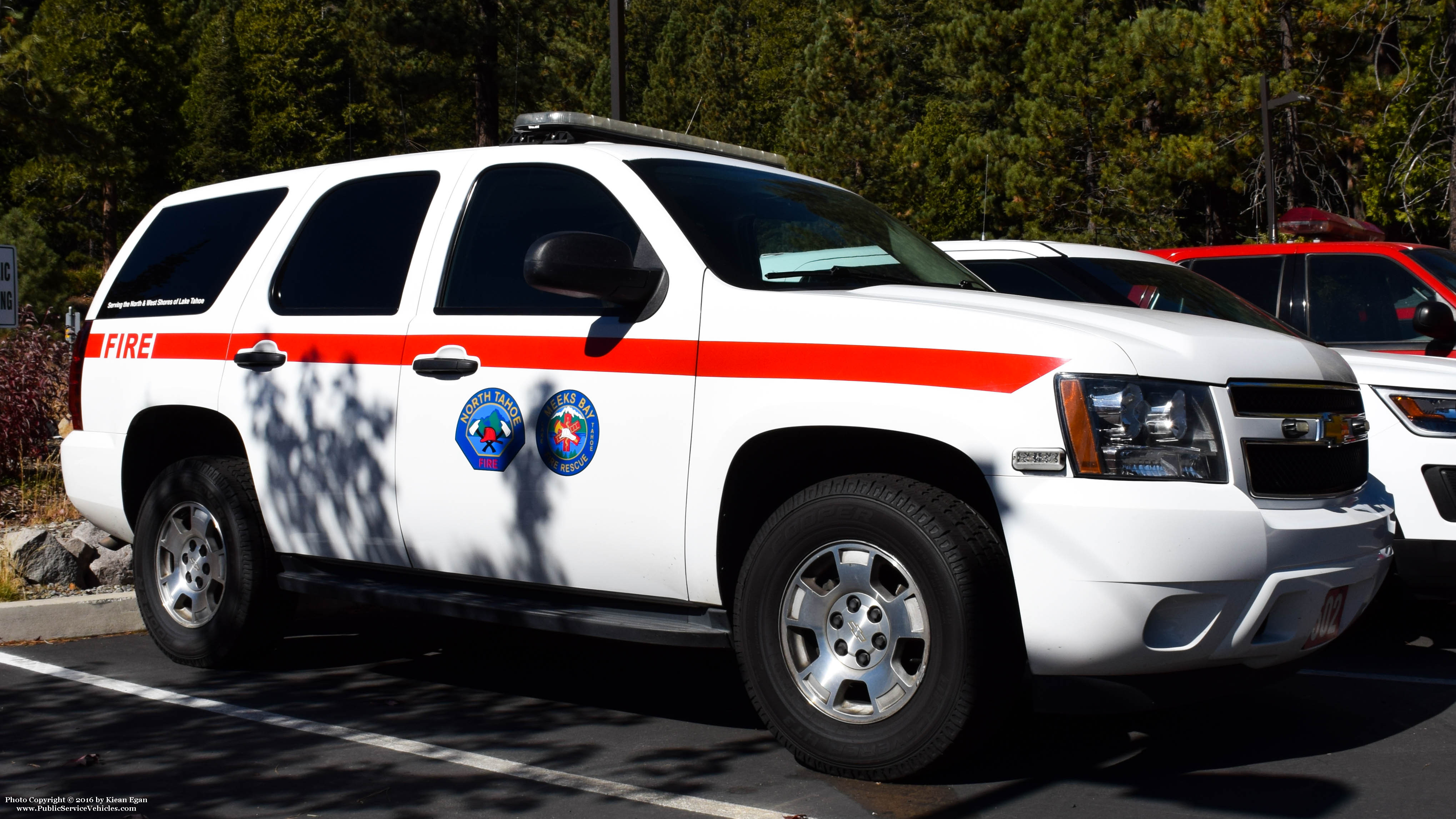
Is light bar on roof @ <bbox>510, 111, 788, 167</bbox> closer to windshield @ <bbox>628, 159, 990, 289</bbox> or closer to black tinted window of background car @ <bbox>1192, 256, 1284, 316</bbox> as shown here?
windshield @ <bbox>628, 159, 990, 289</bbox>

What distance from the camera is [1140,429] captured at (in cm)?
372

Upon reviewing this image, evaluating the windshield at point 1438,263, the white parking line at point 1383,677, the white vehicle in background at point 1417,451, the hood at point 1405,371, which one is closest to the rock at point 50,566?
the white vehicle in background at point 1417,451

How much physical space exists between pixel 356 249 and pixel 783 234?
1.77 metres

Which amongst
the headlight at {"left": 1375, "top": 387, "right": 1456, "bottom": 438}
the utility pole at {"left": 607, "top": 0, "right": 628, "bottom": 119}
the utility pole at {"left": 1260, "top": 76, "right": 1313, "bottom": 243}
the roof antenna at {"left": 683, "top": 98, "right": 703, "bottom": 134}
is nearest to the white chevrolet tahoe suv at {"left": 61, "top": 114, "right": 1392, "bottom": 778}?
the roof antenna at {"left": 683, "top": 98, "right": 703, "bottom": 134}

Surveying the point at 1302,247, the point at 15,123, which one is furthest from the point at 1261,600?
the point at 15,123

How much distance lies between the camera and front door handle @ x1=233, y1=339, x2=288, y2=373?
213 inches

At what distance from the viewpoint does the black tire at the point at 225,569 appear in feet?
18.2

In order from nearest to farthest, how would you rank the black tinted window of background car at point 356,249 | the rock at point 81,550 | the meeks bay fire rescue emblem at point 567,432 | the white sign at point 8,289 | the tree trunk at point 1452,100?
the meeks bay fire rescue emblem at point 567,432 → the black tinted window of background car at point 356,249 → the rock at point 81,550 → the white sign at point 8,289 → the tree trunk at point 1452,100

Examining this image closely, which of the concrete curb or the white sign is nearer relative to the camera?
the concrete curb

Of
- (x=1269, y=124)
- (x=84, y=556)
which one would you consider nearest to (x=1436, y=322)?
(x=84, y=556)

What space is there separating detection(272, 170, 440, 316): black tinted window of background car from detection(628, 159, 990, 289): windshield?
40.0 inches

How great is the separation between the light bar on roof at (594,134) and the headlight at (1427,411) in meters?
3.02

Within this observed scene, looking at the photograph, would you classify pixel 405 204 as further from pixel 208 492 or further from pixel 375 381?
pixel 208 492

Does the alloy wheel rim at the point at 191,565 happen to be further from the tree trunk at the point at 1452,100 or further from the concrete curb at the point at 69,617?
the tree trunk at the point at 1452,100
